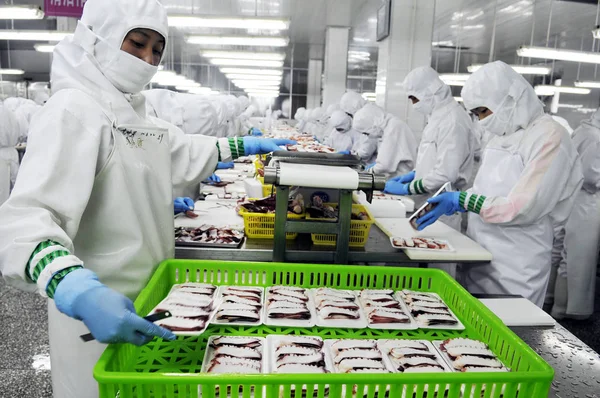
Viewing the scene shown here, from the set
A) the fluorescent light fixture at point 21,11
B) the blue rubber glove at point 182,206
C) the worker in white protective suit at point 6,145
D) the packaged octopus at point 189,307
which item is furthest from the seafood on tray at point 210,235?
the worker in white protective suit at point 6,145

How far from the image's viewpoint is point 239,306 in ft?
4.78

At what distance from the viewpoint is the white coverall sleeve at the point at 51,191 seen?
1.08 metres

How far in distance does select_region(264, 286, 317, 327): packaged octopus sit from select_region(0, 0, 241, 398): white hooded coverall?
477 mm

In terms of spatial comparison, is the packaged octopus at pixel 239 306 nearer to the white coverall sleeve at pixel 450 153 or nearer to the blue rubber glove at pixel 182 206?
the blue rubber glove at pixel 182 206

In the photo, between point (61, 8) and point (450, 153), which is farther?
point (61, 8)

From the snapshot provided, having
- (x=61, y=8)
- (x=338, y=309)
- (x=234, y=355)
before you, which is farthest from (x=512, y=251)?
(x=61, y=8)

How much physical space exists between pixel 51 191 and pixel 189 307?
52cm

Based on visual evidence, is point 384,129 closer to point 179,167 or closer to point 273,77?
point 179,167

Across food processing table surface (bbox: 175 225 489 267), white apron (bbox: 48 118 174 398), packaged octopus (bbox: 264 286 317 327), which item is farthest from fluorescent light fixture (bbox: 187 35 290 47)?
packaged octopus (bbox: 264 286 317 327)

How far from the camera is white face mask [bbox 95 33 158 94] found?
4.96 feet

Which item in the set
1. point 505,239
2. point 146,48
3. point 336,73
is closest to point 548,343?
point 505,239

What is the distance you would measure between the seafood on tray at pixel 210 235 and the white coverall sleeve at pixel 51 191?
1.07 m

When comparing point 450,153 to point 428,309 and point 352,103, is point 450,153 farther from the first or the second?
point 352,103

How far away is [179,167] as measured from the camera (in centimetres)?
204
